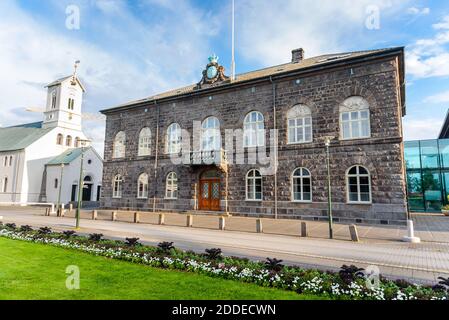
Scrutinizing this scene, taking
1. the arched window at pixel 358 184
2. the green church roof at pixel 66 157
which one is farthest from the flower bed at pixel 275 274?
the green church roof at pixel 66 157

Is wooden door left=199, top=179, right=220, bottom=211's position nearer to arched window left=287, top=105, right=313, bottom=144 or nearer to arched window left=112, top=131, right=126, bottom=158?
arched window left=287, top=105, right=313, bottom=144

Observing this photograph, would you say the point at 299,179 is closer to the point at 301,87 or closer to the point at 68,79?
the point at 301,87

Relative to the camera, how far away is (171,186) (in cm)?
2450

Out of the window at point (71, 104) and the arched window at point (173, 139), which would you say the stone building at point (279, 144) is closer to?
the arched window at point (173, 139)

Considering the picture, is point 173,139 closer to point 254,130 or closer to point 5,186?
point 254,130

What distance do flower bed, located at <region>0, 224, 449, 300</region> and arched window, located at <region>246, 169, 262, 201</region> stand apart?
41.7ft

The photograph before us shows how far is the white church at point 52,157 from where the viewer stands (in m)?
38.2

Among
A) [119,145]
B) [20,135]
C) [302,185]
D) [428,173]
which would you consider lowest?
[302,185]

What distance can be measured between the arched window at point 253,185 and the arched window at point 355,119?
6492 mm

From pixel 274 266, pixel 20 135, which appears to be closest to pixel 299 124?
pixel 274 266

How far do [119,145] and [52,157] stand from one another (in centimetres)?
1929

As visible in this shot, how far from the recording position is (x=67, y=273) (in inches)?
248

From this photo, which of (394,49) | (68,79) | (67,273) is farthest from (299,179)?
(68,79)

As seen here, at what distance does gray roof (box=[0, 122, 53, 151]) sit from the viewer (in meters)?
40.2
